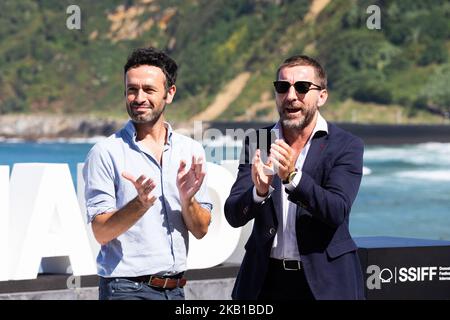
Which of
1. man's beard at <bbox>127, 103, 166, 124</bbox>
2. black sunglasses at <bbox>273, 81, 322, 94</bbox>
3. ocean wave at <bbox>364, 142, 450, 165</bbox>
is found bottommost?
man's beard at <bbox>127, 103, 166, 124</bbox>

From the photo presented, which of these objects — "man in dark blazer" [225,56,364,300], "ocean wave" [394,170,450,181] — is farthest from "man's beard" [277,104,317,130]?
"ocean wave" [394,170,450,181]

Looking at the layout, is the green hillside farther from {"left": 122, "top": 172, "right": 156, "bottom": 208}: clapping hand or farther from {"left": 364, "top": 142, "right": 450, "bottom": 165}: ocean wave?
{"left": 122, "top": 172, "right": 156, "bottom": 208}: clapping hand

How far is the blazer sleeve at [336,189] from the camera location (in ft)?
15.4

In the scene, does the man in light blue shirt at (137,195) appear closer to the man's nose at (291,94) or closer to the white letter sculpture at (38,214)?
the man's nose at (291,94)

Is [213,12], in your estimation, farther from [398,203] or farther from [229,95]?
[398,203]

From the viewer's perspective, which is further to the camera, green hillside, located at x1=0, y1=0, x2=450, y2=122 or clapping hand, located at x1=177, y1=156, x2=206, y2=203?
green hillside, located at x1=0, y1=0, x2=450, y2=122

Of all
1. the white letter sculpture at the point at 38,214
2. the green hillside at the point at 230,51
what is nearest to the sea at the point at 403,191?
the green hillside at the point at 230,51

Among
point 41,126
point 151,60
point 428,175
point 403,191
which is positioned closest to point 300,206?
point 151,60

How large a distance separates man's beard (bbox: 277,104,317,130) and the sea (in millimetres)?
55720

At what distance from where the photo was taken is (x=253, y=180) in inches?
190

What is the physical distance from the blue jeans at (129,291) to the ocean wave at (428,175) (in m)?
75.0

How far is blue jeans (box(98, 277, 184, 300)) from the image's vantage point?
484 cm

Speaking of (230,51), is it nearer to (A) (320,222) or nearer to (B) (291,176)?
(A) (320,222)

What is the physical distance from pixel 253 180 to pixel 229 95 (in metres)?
96.4
